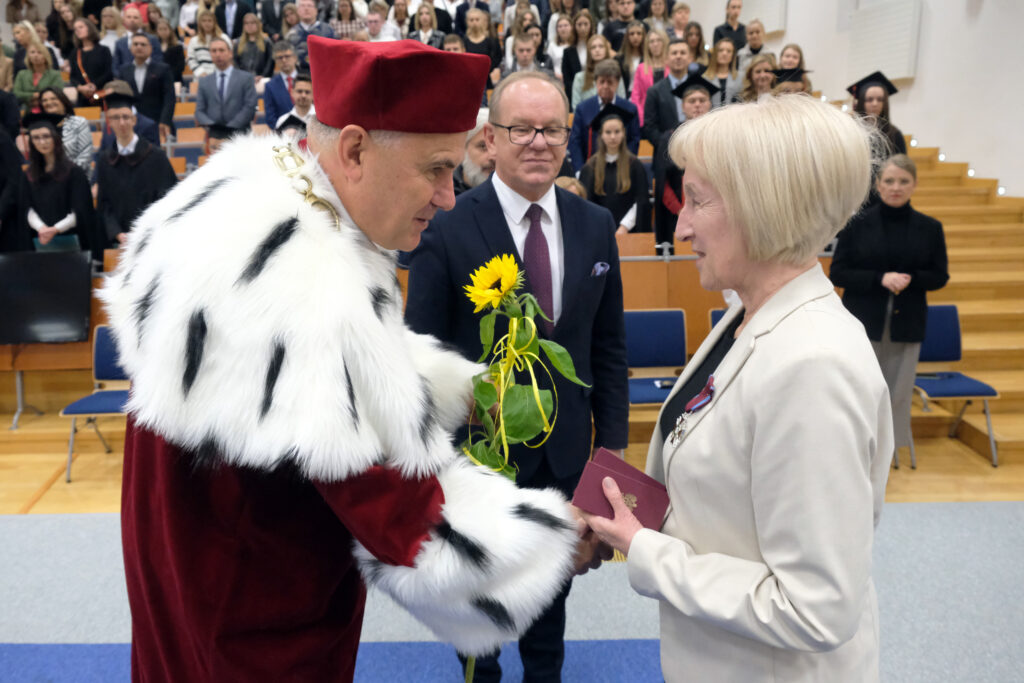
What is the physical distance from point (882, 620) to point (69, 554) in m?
3.55

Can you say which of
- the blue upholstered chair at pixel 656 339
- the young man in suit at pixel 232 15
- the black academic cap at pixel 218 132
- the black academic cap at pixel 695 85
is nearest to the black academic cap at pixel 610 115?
the black academic cap at pixel 695 85

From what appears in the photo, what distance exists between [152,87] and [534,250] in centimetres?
787

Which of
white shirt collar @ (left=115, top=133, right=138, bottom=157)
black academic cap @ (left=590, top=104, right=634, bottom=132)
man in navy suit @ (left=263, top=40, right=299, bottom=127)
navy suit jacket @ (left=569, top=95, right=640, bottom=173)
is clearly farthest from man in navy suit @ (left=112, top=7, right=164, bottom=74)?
black academic cap @ (left=590, top=104, right=634, bottom=132)

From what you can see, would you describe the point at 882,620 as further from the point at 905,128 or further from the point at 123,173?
the point at 905,128

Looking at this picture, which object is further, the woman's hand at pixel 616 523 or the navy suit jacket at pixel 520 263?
the navy suit jacket at pixel 520 263

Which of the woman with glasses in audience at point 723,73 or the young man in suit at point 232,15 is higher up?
the young man in suit at point 232,15

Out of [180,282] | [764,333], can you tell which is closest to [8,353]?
[180,282]

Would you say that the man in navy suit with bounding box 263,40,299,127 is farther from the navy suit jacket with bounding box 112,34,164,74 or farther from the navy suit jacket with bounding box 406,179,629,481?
the navy suit jacket with bounding box 406,179,629,481

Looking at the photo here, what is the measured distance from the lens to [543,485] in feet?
7.05

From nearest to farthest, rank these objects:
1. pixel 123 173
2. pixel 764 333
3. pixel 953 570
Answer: pixel 764 333 → pixel 953 570 → pixel 123 173

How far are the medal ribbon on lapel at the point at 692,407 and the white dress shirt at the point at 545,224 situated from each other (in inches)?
33.8

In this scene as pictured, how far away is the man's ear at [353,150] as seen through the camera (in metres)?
1.13

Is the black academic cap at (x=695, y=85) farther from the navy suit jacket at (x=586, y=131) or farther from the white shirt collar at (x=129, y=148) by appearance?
the white shirt collar at (x=129, y=148)

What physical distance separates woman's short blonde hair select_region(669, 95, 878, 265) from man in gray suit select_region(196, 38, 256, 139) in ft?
24.6
